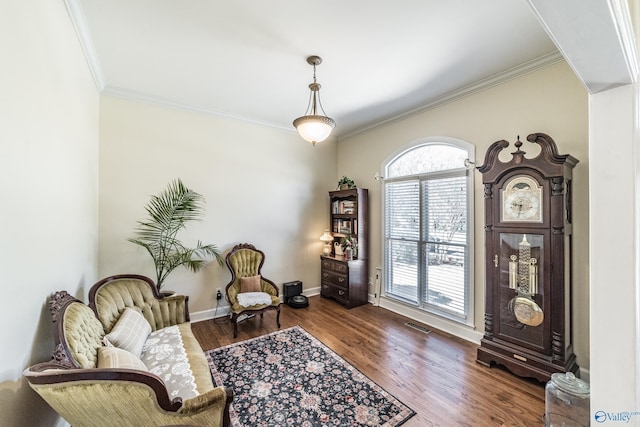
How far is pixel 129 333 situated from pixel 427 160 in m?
3.83

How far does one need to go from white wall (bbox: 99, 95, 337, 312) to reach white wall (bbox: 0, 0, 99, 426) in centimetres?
109

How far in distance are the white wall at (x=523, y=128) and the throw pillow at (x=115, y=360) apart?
11.0ft

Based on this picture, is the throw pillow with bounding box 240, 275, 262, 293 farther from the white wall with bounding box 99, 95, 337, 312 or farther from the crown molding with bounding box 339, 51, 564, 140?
the crown molding with bounding box 339, 51, 564, 140

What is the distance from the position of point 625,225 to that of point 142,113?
448 cm

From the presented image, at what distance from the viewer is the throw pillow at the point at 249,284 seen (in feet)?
12.0

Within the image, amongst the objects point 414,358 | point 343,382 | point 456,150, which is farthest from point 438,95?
point 343,382

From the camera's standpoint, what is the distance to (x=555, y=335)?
2203 millimetres

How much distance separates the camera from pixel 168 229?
3.40 meters

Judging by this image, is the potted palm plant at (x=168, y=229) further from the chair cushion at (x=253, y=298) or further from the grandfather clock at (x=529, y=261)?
the grandfather clock at (x=529, y=261)

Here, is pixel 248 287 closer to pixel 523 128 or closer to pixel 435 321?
pixel 435 321

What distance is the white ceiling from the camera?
1.94 metres

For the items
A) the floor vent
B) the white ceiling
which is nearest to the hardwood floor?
the floor vent

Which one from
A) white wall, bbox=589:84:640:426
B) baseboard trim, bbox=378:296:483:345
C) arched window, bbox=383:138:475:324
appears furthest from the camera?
arched window, bbox=383:138:475:324

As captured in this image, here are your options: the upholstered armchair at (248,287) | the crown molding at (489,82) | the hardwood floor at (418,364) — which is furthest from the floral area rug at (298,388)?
the crown molding at (489,82)
